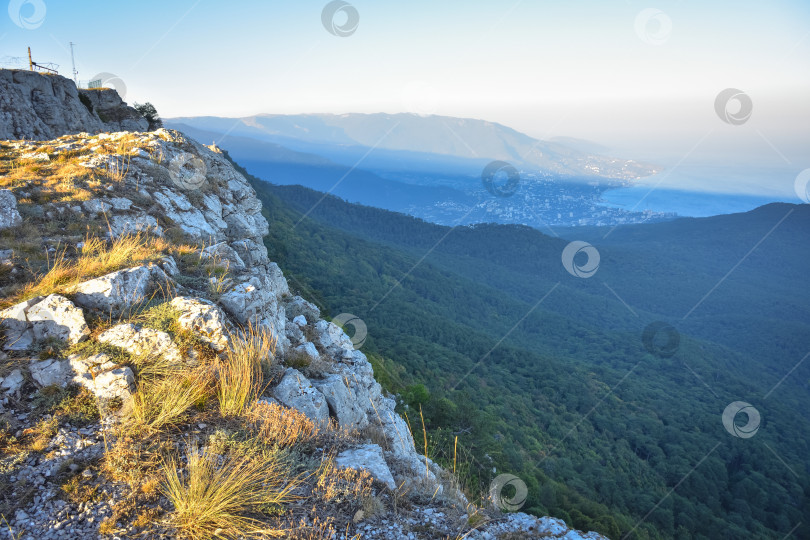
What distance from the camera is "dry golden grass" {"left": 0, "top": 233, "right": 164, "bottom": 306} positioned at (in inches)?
189

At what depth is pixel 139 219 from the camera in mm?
8242

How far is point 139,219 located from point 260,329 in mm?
4889

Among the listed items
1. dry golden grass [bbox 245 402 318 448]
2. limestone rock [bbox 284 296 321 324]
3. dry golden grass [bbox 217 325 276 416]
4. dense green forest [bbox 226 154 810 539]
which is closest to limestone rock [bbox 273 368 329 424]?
dry golden grass [bbox 217 325 276 416]

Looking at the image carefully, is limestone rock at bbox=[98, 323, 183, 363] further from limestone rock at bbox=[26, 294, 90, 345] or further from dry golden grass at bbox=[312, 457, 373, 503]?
dry golden grass at bbox=[312, 457, 373, 503]

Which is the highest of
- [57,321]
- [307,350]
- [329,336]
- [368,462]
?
[57,321]

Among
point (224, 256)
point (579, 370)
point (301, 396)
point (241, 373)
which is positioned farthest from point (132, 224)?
point (579, 370)

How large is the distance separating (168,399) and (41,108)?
94.9 feet

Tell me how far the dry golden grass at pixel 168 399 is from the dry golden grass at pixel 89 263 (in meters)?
2.08

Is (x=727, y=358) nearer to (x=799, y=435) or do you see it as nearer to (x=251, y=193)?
(x=799, y=435)

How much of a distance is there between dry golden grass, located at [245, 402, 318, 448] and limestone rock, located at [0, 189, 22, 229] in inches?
249

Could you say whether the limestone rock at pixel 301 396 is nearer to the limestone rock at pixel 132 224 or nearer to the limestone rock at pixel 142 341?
the limestone rock at pixel 142 341

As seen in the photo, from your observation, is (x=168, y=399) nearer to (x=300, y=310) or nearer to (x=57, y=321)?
(x=57, y=321)

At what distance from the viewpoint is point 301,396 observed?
16.4 feet

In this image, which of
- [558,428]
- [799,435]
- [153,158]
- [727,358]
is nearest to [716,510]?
[558,428]
